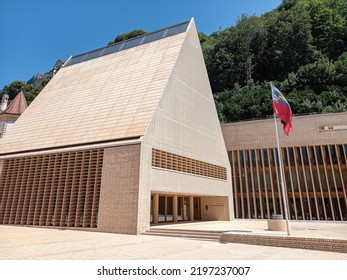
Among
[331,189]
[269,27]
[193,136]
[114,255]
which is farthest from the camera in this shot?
[269,27]

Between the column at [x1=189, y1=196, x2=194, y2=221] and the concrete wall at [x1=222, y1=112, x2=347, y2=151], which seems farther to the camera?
the concrete wall at [x1=222, y1=112, x2=347, y2=151]

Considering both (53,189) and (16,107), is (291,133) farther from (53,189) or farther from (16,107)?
(16,107)

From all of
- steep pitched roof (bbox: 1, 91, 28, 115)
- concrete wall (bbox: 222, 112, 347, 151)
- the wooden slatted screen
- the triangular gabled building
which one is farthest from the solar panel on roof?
the wooden slatted screen

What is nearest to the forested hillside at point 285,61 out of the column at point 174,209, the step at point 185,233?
the column at point 174,209

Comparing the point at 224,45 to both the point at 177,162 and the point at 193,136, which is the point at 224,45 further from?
the point at 177,162

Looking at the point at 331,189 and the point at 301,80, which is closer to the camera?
the point at 331,189

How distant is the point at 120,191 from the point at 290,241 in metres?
6.83

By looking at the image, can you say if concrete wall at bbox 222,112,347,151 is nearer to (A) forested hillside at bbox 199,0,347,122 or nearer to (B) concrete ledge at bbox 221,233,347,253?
(A) forested hillside at bbox 199,0,347,122

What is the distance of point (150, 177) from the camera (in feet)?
37.7

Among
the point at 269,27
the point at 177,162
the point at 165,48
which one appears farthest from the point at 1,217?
the point at 269,27

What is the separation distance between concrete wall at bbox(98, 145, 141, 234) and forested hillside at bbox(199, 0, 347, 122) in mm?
26158

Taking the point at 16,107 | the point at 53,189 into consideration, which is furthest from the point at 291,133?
the point at 16,107

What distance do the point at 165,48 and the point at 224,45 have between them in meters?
31.2

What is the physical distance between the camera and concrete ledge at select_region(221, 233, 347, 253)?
677 cm
